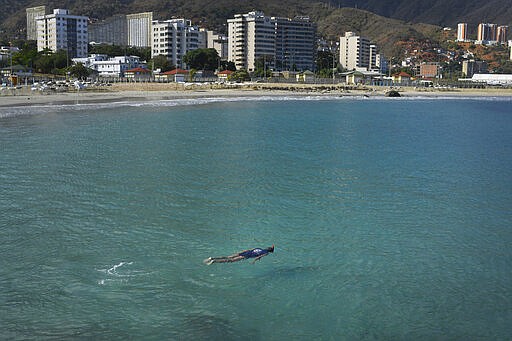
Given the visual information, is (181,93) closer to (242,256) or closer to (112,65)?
(112,65)

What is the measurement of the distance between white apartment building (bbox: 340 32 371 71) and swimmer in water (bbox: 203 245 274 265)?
148266mm

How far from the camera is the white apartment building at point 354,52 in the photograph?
156250 millimetres

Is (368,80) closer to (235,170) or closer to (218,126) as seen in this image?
(218,126)

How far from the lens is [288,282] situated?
34.5 feet

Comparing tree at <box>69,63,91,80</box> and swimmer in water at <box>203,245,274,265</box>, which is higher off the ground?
tree at <box>69,63,91,80</box>

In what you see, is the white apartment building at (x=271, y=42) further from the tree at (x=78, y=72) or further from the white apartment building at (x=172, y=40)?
the tree at (x=78, y=72)

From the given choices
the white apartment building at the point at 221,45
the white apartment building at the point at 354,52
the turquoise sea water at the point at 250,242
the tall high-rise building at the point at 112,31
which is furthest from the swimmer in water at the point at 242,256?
the tall high-rise building at the point at 112,31

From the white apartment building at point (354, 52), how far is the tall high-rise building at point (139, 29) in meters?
60.1

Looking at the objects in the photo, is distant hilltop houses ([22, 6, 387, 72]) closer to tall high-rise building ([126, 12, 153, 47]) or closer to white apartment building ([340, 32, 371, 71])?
white apartment building ([340, 32, 371, 71])

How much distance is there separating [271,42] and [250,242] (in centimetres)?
12174

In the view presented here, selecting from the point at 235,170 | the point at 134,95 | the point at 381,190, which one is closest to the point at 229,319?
the point at 381,190

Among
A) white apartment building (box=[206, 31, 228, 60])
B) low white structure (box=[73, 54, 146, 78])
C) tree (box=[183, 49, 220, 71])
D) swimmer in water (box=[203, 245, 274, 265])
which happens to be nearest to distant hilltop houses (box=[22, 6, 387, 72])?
white apartment building (box=[206, 31, 228, 60])

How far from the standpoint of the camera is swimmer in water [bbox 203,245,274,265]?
11414mm

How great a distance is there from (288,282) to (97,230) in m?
5.16
